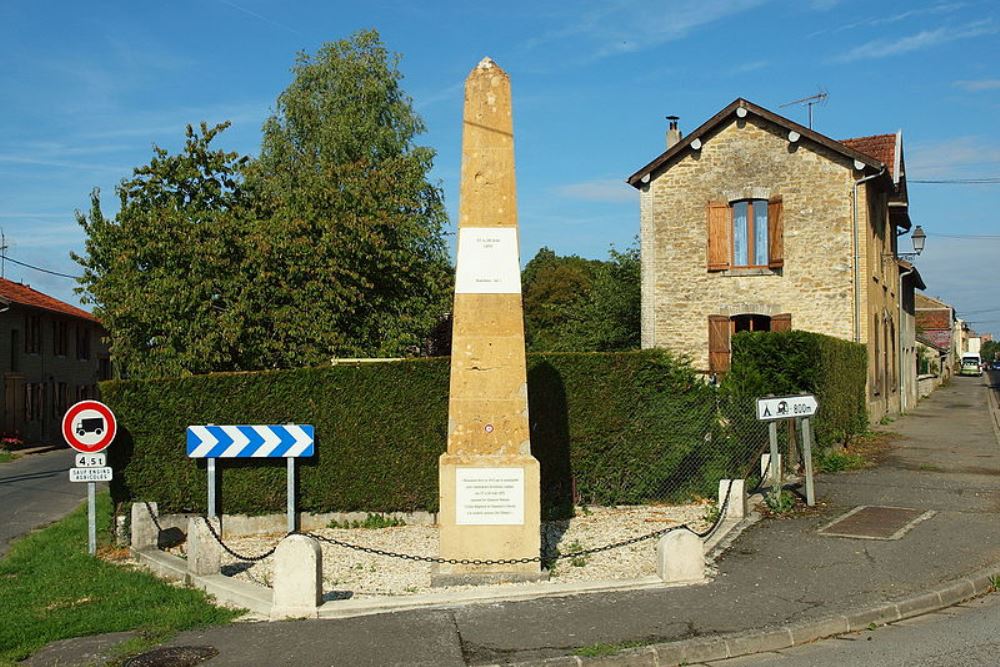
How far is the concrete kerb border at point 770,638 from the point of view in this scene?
276 inches

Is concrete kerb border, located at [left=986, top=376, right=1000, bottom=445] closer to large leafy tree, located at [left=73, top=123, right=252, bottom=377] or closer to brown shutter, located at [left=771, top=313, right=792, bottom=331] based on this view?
brown shutter, located at [left=771, top=313, right=792, bottom=331]

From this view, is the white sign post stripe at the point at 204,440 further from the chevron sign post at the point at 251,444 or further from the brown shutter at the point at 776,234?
the brown shutter at the point at 776,234

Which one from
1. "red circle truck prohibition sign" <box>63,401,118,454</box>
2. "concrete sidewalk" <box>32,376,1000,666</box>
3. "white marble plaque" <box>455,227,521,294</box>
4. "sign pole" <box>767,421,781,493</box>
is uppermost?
"white marble plaque" <box>455,227,521,294</box>

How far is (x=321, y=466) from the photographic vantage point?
1349 cm

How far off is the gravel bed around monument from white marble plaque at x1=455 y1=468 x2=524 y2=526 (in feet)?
2.77

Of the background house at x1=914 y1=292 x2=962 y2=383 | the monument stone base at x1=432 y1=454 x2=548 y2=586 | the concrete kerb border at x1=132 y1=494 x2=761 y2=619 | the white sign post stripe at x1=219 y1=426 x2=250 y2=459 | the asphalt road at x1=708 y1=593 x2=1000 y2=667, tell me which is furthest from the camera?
the background house at x1=914 y1=292 x2=962 y2=383

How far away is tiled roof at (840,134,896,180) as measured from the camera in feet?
84.2

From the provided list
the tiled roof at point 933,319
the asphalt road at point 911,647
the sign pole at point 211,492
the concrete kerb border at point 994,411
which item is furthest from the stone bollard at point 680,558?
the tiled roof at point 933,319

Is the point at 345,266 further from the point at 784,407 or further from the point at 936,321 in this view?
the point at 936,321

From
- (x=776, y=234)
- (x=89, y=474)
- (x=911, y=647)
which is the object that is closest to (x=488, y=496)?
(x=911, y=647)

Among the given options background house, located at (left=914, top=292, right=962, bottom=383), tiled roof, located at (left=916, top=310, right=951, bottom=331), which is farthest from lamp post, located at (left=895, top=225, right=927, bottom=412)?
tiled roof, located at (left=916, top=310, right=951, bottom=331)

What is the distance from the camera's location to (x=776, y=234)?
908 inches

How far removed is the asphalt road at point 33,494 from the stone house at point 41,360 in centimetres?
648

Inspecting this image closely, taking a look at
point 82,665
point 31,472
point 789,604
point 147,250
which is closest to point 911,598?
point 789,604
